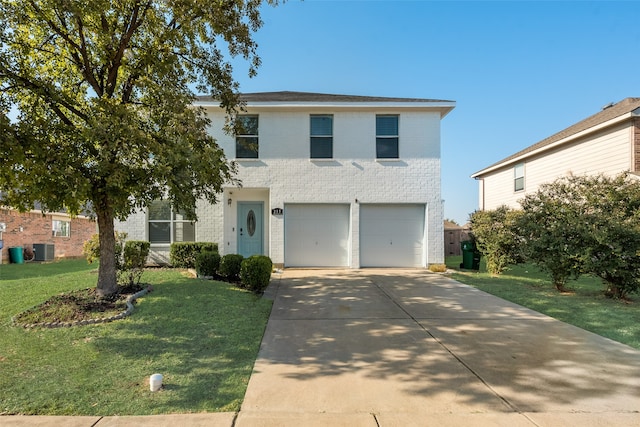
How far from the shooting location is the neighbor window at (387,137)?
466 inches

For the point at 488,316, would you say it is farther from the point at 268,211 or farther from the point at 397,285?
the point at 268,211

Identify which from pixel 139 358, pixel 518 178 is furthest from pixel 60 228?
pixel 518 178

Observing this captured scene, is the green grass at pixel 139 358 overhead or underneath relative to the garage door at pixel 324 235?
underneath

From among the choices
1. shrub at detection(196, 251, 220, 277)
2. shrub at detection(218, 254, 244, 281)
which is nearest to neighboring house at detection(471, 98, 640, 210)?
shrub at detection(218, 254, 244, 281)

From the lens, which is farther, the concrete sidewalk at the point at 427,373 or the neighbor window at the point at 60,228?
the neighbor window at the point at 60,228

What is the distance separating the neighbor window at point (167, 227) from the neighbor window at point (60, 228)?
29.4 feet

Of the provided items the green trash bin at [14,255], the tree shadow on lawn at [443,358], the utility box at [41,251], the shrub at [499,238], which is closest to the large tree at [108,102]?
the tree shadow on lawn at [443,358]

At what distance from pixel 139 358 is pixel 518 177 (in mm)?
18463

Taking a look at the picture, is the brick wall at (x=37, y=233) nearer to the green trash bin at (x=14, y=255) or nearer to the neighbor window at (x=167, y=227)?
the green trash bin at (x=14, y=255)

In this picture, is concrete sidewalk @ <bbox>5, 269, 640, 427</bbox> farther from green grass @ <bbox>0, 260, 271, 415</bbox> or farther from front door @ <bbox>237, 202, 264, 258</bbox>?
front door @ <bbox>237, 202, 264, 258</bbox>

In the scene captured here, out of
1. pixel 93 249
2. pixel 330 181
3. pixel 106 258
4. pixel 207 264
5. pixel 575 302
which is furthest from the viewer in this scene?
pixel 330 181

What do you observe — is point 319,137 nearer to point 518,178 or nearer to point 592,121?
point 592,121

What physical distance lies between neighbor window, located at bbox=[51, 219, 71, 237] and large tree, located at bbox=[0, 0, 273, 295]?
43.4 ft

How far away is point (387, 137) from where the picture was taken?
11.8m
